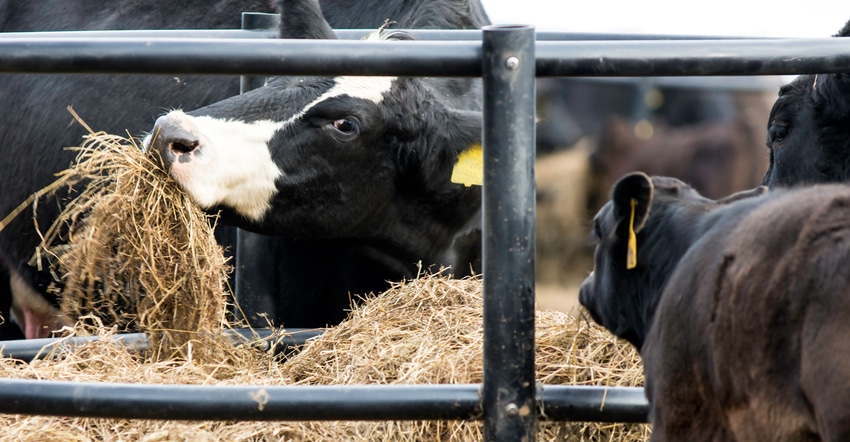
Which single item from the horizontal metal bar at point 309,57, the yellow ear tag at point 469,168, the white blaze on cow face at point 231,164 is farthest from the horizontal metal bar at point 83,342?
the horizontal metal bar at point 309,57

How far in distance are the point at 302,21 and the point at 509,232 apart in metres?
2.05

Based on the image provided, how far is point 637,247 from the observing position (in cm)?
218

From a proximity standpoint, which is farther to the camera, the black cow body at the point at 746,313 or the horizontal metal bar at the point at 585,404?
the horizontal metal bar at the point at 585,404

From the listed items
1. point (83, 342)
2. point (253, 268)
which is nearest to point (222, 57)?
point (83, 342)

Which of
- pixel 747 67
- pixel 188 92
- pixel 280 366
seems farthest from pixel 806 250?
pixel 188 92

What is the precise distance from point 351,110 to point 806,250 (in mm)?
2172

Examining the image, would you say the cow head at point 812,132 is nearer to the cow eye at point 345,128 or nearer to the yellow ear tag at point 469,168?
the yellow ear tag at point 469,168

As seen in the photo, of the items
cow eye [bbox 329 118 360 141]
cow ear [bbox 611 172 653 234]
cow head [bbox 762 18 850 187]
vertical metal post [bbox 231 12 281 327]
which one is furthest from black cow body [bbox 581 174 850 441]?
vertical metal post [bbox 231 12 281 327]

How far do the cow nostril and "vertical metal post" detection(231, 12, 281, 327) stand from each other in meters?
0.67

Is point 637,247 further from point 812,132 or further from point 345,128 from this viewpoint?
point 345,128

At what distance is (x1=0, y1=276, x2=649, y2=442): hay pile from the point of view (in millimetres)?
2281

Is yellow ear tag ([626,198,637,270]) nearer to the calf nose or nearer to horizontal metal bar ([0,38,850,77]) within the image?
horizontal metal bar ([0,38,850,77])

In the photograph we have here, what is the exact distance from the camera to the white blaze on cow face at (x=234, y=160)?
10.0 ft

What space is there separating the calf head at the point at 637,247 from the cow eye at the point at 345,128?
4.77 ft
